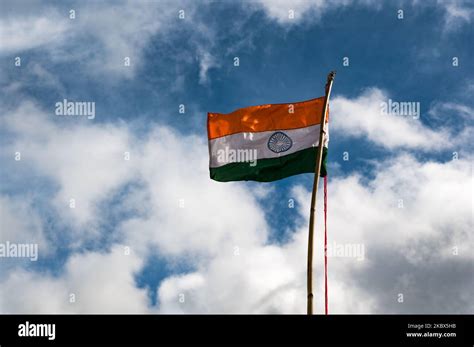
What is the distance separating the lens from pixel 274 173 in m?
19.1

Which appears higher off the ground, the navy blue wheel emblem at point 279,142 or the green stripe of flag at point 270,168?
the navy blue wheel emblem at point 279,142

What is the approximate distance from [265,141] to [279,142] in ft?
1.54

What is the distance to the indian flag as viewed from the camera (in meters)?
18.7

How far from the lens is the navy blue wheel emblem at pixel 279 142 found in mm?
19000
